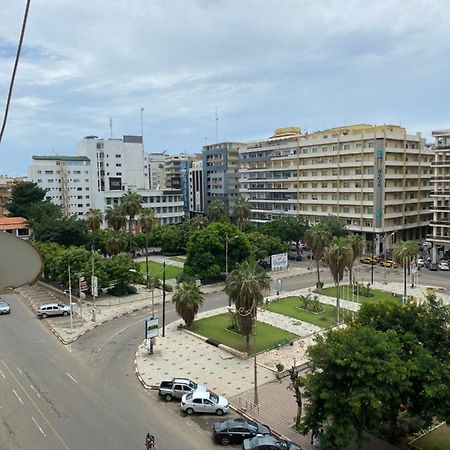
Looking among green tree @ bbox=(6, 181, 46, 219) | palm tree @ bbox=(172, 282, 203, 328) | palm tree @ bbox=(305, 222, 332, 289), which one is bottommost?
palm tree @ bbox=(172, 282, 203, 328)

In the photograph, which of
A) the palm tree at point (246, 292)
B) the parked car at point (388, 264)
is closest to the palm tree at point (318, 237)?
the palm tree at point (246, 292)

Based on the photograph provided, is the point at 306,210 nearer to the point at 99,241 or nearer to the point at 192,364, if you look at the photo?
the point at 99,241

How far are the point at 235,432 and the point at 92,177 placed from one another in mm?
97349

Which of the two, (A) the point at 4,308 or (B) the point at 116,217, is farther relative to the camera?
(B) the point at 116,217

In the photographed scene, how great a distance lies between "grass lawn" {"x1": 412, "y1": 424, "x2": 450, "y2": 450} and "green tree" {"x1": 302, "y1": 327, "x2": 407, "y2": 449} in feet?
12.1

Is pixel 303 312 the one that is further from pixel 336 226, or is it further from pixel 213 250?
pixel 336 226

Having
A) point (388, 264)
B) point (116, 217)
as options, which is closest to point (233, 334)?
point (388, 264)

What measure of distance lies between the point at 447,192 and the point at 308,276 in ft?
88.4

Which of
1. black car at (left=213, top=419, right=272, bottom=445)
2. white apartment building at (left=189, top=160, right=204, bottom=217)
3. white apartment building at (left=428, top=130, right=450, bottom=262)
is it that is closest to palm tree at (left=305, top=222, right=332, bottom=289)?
black car at (left=213, top=419, right=272, bottom=445)

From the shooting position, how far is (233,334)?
125 ft

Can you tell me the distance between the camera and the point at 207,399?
83.3 ft

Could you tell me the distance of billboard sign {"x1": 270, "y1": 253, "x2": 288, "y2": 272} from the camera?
6288 centimetres

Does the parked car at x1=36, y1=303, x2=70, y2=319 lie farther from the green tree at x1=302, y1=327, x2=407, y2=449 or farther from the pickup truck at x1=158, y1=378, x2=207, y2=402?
the green tree at x1=302, y1=327, x2=407, y2=449

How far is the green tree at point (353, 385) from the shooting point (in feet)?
60.1
